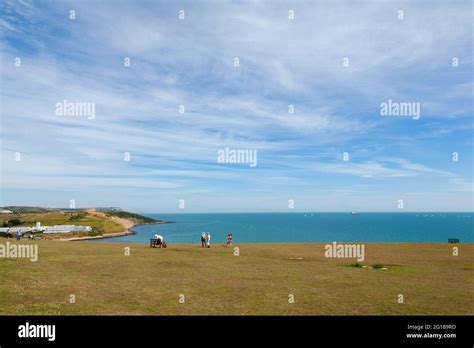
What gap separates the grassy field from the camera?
662 inches

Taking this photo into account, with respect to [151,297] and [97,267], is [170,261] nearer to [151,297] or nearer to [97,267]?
[97,267]

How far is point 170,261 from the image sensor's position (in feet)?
102

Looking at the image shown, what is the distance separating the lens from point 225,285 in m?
21.7

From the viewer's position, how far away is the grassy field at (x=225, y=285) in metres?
16.8
